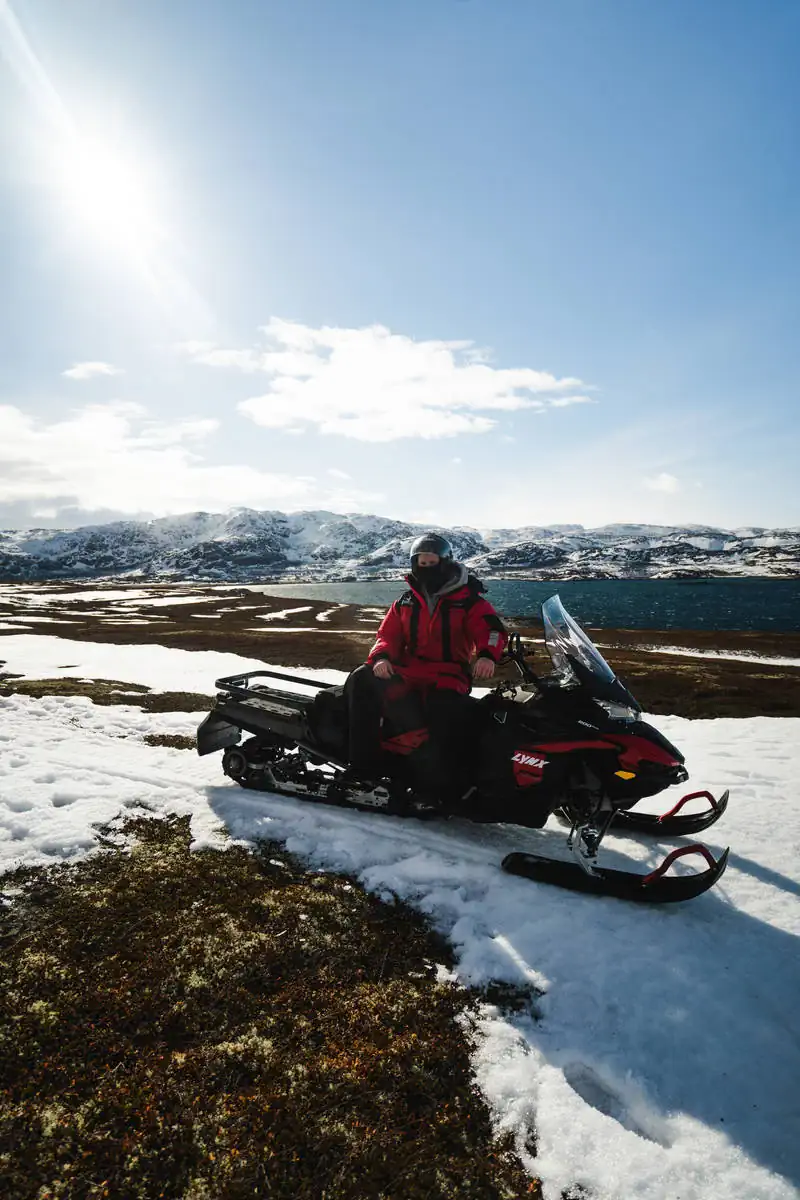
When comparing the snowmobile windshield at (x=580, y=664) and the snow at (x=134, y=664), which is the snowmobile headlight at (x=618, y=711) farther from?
the snow at (x=134, y=664)

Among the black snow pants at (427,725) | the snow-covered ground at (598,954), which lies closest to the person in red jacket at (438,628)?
the black snow pants at (427,725)

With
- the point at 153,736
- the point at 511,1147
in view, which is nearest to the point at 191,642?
the point at 153,736

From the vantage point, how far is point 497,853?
19.5 feet

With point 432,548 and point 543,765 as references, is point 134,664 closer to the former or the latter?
point 432,548

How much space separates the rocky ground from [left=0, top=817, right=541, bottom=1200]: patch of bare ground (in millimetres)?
7719

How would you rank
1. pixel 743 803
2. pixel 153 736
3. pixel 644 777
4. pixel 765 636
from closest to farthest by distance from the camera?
pixel 644 777
pixel 743 803
pixel 153 736
pixel 765 636

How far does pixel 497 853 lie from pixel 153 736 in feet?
21.7

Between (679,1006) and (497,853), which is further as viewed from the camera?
(497,853)

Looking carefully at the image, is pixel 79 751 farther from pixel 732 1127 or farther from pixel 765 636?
pixel 765 636

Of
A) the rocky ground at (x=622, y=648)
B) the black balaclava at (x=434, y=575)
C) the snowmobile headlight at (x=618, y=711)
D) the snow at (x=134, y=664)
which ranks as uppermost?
the black balaclava at (x=434, y=575)

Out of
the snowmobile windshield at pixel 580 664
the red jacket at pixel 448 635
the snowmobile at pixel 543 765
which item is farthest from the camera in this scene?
the red jacket at pixel 448 635

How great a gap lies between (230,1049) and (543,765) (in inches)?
139

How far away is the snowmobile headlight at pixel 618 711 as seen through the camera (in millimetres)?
5402

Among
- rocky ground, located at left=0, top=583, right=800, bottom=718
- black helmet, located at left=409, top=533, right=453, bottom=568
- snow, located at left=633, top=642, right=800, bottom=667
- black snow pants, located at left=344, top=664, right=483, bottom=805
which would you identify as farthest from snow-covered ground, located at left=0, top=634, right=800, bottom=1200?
snow, located at left=633, top=642, right=800, bottom=667
